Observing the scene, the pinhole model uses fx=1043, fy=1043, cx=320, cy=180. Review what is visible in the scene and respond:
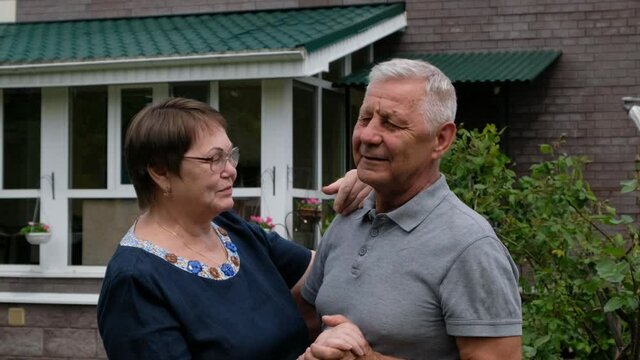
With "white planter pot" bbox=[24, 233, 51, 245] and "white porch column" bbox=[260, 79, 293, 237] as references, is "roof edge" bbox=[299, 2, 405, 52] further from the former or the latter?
"white planter pot" bbox=[24, 233, 51, 245]

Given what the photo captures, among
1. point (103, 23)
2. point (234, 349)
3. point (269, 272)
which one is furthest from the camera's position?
point (103, 23)

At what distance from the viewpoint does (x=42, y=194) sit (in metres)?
9.99

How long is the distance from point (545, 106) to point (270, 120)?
3.28m

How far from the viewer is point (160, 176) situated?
3.02 metres

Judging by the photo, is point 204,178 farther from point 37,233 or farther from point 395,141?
point 37,233

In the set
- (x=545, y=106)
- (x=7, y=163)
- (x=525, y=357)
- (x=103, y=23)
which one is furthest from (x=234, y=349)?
(x=103, y=23)

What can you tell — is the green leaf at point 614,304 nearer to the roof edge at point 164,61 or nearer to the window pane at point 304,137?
the roof edge at point 164,61

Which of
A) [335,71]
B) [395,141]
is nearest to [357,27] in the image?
[335,71]

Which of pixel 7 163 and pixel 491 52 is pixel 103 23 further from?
pixel 491 52

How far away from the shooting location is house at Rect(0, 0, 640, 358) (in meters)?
9.36

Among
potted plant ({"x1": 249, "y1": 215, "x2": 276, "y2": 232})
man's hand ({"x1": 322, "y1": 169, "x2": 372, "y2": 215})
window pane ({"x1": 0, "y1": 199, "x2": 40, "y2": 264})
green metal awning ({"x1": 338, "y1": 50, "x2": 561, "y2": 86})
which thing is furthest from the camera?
window pane ({"x1": 0, "y1": 199, "x2": 40, "y2": 264})

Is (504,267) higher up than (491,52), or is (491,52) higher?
(491,52)

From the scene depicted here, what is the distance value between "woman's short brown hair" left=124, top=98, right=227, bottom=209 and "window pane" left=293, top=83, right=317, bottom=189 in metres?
6.48

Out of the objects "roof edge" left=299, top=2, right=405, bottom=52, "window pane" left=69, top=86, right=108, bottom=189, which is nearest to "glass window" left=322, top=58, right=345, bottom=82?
"roof edge" left=299, top=2, right=405, bottom=52
